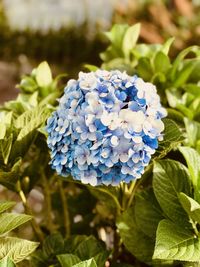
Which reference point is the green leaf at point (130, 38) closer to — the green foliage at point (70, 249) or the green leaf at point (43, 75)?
the green leaf at point (43, 75)

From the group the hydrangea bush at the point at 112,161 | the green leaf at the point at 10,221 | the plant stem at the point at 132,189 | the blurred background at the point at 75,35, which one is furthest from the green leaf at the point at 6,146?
the blurred background at the point at 75,35

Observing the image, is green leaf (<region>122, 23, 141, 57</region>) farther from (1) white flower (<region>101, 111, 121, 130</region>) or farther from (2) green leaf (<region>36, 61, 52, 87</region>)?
(1) white flower (<region>101, 111, 121, 130</region>)

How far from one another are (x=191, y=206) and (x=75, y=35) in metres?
3.23

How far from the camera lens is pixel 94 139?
3.15ft

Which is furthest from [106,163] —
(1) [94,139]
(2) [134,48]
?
(2) [134,48]

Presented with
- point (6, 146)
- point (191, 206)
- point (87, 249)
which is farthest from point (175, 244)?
point (6, 146)

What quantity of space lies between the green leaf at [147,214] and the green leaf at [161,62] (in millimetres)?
297

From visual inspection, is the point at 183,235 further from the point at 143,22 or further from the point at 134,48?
the point at 143,22

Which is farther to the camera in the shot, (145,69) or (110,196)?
(145,69)

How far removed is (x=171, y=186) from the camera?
108cm

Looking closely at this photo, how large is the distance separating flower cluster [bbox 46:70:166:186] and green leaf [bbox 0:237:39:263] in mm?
119

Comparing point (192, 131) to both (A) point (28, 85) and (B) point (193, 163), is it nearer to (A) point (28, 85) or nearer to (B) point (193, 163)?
(B) point (193, 163)

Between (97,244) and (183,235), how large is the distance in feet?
0.57

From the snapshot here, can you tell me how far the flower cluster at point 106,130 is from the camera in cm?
96
